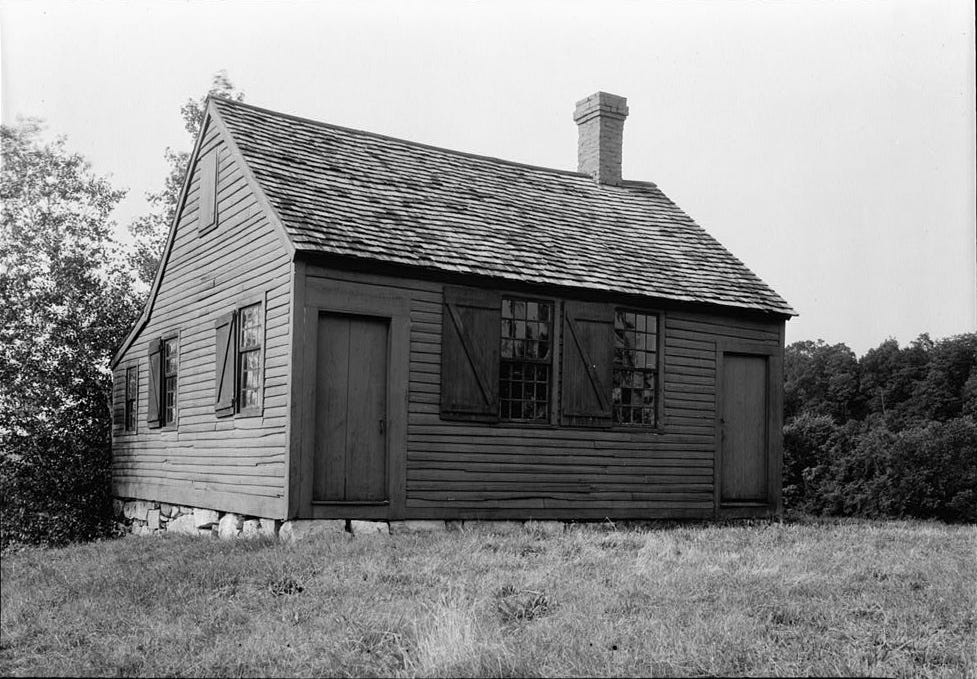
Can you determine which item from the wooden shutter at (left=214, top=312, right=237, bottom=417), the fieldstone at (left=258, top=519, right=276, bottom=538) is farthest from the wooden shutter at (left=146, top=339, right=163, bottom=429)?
the fieldstone at (left=258, top=519, right=276, bottom=538)

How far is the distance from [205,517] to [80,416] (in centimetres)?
773

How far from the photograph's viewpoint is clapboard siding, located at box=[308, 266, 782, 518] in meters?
13.3

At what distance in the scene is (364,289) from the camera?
12930 mm

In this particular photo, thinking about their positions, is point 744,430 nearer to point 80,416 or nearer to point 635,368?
point 635,368

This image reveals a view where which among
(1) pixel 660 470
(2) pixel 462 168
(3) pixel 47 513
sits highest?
(2) pixel 462 168

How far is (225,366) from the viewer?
46.6ft

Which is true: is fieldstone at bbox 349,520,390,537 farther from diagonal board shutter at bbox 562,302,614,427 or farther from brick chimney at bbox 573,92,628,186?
brick chimney at bbox 573,92,628,186

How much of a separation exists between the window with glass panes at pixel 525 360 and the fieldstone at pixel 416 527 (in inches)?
69.0

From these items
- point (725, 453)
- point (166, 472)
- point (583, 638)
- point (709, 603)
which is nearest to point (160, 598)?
point (583, 638)

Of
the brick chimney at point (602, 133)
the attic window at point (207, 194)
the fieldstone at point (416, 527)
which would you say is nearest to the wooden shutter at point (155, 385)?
the attic window at point (207, 194)

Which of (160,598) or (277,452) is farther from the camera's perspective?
(277,452)

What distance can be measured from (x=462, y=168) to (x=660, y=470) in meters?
6.10

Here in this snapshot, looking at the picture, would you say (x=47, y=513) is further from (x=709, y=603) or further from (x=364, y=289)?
(x=709, y=603)

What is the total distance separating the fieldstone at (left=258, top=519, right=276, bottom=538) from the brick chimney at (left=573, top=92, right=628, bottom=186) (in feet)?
32.7
